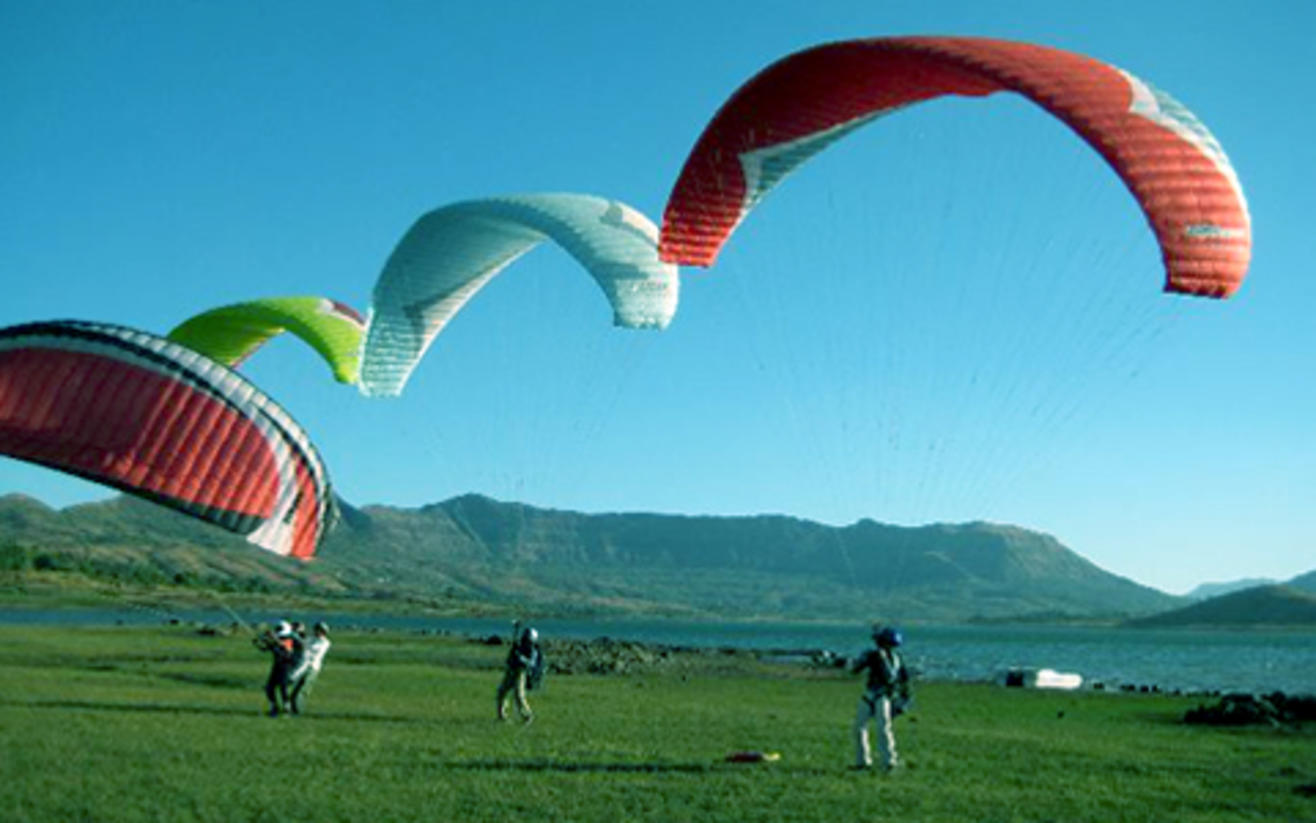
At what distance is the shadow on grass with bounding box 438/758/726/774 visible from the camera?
14.0 meters

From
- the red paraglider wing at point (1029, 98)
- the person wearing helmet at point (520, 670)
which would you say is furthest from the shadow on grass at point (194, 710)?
the red paraglider wing at point (1029, 98)

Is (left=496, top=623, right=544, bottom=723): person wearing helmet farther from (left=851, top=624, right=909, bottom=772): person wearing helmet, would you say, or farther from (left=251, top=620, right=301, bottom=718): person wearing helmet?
(left=851, top=624, right=909, bottom=772): person wearing helmet

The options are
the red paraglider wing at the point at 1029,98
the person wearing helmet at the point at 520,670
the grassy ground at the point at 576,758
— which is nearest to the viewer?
the grassy ground at the point at 576,758

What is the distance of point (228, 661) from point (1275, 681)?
4478cm

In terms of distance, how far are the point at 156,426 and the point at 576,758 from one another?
6226 mm

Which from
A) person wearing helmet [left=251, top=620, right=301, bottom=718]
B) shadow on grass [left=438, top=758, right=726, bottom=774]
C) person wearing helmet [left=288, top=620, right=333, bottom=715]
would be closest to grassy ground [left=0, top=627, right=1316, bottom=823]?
shadow on grass [left=438, top=758, right=726, bottom=774]

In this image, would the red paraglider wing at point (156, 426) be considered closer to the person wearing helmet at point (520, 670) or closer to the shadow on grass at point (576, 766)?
the shadow on grass at point (576, 766)

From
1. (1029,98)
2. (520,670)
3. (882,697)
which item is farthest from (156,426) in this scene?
(1029,98)

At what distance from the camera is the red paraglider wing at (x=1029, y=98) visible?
45.6 feet

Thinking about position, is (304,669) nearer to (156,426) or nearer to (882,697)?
(156,426)

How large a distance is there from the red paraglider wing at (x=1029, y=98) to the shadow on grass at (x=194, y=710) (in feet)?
30.1

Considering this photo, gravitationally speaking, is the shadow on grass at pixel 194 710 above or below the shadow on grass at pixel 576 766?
below

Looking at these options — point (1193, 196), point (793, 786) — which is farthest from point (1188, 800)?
point (1193, 196)

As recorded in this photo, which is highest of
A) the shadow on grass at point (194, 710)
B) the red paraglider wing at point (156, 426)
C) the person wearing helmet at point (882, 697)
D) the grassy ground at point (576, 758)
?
the red paraglider wing at point (156, 426)
